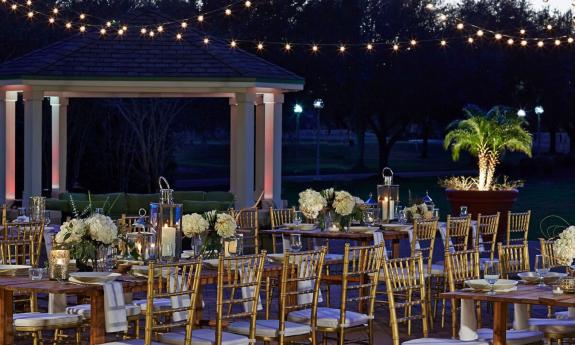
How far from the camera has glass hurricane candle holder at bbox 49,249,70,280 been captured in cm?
859

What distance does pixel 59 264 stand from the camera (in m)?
8.59

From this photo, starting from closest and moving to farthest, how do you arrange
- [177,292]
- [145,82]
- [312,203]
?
[177,292]
[312,203]
[145,82]

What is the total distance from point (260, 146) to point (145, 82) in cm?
329

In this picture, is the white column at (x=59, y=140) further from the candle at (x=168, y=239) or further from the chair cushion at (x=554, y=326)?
the chair cushion at (x=554, y=326)

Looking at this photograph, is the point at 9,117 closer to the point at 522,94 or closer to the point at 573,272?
the point at 573,272

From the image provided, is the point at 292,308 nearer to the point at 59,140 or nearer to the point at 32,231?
the point at 32,231

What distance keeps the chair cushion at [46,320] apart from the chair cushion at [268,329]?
116 centimetres

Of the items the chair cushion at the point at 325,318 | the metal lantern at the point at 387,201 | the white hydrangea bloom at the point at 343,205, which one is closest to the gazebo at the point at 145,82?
the metal lantern at the point at 387,201


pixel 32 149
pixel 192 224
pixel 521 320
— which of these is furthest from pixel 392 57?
pixel 521 320

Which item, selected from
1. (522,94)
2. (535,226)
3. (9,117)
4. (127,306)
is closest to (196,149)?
(522,94)

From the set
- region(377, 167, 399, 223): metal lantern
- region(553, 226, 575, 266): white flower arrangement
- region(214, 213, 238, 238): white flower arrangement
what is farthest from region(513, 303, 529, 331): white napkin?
region(377, 167, 399, 223): metal lantern

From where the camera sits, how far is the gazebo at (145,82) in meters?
20.9

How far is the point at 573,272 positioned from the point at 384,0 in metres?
35.2

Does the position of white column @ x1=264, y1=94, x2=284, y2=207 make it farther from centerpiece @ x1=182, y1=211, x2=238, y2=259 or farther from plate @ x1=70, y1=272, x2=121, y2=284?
plate @ x1=70, y1=272, x2=121, y2=284
